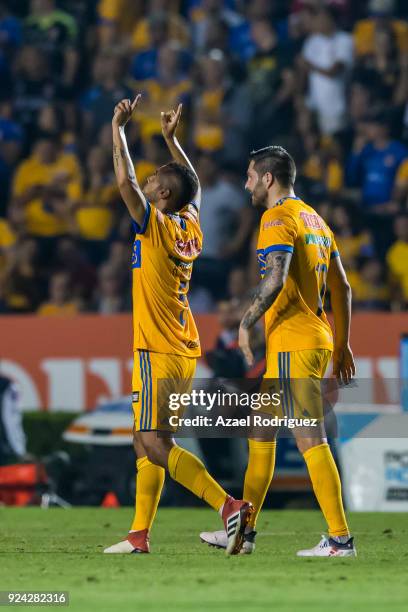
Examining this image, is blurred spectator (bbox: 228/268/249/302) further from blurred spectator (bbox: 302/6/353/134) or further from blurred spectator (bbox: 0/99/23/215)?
blurred spectator (bbox: 0/99/23/215)

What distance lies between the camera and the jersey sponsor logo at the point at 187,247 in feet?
26.7

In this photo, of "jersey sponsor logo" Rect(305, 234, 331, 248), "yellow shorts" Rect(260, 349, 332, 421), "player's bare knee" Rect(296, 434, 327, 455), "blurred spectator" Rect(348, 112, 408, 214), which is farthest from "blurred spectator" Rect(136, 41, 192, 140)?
"player's bare knee" Rect(296, 434, 327, 455)

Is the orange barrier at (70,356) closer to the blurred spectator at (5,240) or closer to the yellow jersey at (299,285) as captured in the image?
the blurred spectator at (5,240)

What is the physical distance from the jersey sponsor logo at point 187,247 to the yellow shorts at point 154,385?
1.98 ft

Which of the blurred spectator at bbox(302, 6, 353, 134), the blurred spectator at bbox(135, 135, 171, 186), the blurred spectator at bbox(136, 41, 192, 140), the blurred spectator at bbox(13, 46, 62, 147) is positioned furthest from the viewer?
the blurred spectator at bbox(13, 46, 62, 147)

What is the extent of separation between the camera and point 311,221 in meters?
8.05

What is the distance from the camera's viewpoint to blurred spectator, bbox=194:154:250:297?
1551cm

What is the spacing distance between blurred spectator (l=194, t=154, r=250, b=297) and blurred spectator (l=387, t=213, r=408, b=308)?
162 cm

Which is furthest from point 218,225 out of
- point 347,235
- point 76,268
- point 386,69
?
point 386,69

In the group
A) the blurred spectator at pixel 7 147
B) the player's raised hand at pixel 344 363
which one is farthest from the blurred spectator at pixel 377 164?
the player's raised hand at pixel 344 363

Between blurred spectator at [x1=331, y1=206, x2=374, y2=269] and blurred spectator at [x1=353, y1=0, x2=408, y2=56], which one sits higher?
blurred spectator at [x1=353, y1=0, x2=408, y2=56]

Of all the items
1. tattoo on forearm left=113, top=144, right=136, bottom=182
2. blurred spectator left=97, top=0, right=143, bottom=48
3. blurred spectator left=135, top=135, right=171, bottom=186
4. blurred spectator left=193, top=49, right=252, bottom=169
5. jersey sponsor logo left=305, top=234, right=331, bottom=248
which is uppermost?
blurred spectator left=97, top=0, right=143, bottom=48

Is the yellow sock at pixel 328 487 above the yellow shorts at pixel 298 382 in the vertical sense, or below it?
below

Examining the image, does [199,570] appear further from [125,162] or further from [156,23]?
[156,23]
